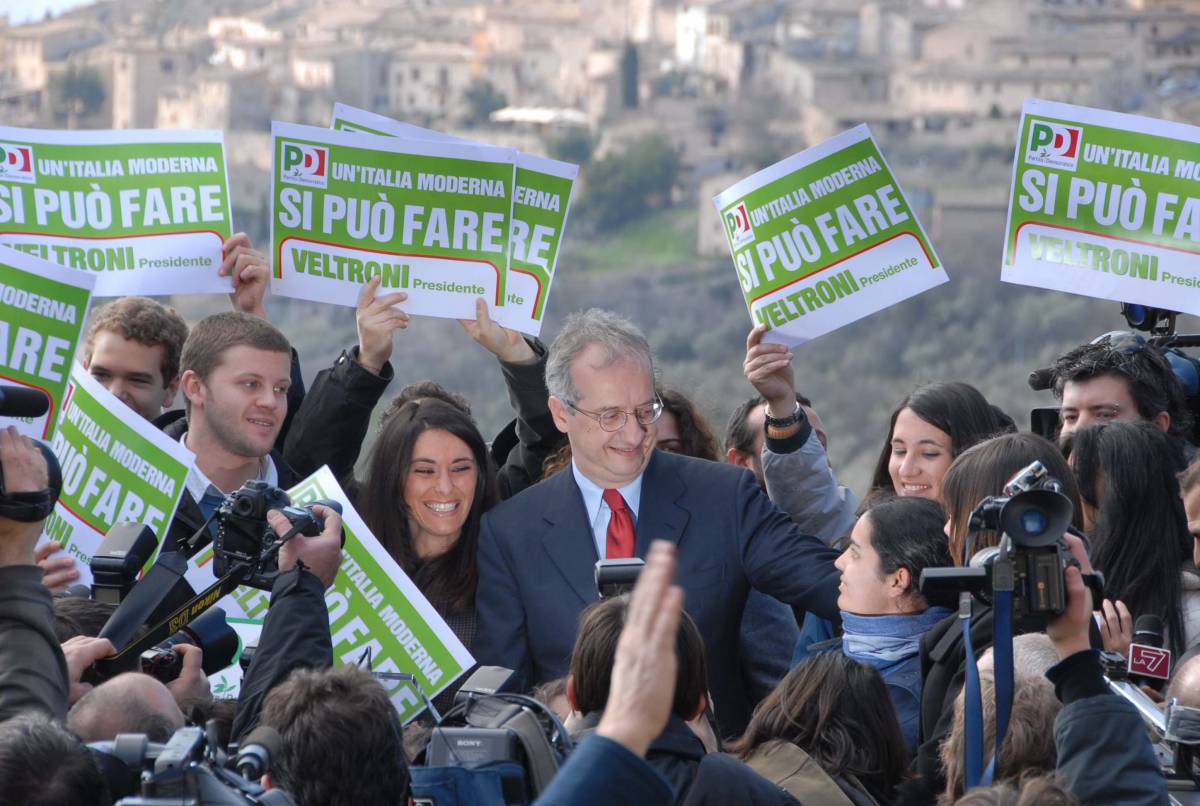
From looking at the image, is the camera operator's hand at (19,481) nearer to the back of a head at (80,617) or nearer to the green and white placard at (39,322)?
the back of a head at (80,617)

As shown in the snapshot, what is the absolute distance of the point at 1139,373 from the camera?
5082mm


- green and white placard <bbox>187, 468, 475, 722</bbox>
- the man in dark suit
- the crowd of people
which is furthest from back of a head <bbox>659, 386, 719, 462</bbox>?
green and white placard <bbox>187, 468, 475, 722</bbox>

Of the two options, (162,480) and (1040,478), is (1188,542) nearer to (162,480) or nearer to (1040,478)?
(1040,478)

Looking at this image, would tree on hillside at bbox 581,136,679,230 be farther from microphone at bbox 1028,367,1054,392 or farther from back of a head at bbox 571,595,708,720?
back of a head at bbox 571,595,708,720

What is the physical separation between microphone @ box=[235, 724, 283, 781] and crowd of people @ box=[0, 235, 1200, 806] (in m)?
0.03

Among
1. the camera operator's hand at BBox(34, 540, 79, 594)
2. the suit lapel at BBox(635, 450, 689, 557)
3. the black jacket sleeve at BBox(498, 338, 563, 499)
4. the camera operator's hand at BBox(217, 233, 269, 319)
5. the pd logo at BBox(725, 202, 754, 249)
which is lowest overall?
the camera operator's hand at BBox(34, 540, 79, 594)

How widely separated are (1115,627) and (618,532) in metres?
1.08

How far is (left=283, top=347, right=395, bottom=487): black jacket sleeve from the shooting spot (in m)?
4.87

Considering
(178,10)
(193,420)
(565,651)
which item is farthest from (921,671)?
(178,10)

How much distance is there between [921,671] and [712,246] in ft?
267

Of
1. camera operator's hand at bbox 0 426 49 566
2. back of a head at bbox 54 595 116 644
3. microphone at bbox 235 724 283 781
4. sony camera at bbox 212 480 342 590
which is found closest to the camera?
microphone at bbox 235 724 283 781

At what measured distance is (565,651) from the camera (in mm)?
4184

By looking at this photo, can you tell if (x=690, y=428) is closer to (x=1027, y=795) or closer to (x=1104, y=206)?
(x=1104, y=206)

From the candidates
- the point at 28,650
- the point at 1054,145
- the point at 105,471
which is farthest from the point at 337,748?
the point at 1054,145
